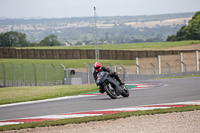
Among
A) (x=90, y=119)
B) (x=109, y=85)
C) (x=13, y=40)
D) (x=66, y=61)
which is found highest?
(x=109, y=85)

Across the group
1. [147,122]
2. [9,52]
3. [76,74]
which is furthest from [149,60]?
[147,122]

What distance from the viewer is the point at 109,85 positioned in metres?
14.1

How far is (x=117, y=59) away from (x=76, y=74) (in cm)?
2959

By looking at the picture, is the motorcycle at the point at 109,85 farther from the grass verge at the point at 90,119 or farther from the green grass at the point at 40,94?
the green grass at the point at 40,94

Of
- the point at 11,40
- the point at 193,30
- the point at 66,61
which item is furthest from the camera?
the point at 11,40

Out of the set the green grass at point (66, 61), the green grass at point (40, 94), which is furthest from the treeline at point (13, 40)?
the green grass at point (40, 94)

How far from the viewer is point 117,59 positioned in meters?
69.3

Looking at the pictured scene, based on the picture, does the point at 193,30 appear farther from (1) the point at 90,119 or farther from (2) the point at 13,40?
(1) the point at 90,119

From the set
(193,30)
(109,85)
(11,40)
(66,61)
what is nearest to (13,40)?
(11,40)

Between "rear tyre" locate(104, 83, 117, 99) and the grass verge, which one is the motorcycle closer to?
"rear tyre" locate(104, 83, 117, 99)

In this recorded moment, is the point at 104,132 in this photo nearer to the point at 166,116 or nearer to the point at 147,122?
the point at 147,122

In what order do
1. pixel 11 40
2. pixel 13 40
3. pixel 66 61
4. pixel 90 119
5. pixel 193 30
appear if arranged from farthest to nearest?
pixel 13 40
pixel 11 40
pixel 193 30
pixel 66 61
pixel 90 119

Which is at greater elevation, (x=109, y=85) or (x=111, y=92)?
(x=109, y=85)

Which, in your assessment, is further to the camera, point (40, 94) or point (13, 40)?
point (13, 40)
